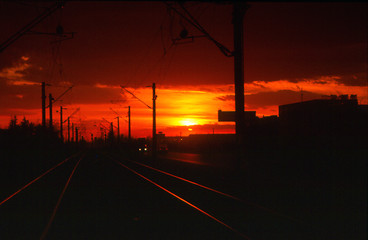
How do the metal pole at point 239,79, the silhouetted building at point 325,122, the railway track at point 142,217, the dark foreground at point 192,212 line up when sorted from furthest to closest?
the silhouetted building at point 325,122, the metal pole at point 239,79, the dark foreground at point 192,212, the railway track at point 142,217

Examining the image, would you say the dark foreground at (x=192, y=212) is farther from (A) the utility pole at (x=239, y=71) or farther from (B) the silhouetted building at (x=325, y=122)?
(B) the silhouetted building at (x=325, y=122)

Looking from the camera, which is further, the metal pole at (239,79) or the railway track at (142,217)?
the metal pole at (239,79)

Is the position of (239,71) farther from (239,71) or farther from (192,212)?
(192,212)

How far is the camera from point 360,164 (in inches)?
1094

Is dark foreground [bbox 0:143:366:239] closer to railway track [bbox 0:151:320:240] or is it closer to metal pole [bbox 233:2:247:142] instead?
railway track [bbox 0:151:320:240]

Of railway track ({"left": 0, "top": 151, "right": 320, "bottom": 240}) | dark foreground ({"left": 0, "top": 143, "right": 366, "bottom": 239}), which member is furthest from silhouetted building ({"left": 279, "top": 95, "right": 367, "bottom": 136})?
railway track ({"left": 0, "top": 151, "right": 320, "bottom": 240})

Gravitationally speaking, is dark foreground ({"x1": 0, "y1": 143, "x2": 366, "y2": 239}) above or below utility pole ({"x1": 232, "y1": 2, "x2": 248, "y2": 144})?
below

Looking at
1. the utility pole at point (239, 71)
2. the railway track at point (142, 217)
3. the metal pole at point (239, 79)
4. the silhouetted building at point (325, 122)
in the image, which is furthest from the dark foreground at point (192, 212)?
the silhouetted building at point (325, 122)

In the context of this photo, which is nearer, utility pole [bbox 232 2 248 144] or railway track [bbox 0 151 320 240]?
railway track [bbox 0 151 320 240]

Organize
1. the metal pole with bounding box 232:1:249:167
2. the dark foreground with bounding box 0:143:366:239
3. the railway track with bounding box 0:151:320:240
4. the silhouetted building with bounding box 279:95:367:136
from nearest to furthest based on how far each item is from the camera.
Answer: the railway track with bounding box 0:151:320:240 → the dark foreground with bounding box 0:143:366:239 → the metal pole with bounding box 232:1:249:167 → the silhouetted building with bounding box 279:95:367:136

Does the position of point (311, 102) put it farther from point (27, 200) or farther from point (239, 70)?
point (27, 200)

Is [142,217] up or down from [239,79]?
down

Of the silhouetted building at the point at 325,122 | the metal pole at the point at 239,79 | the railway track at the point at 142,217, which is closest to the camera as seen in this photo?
the railway track at the point at 142,217

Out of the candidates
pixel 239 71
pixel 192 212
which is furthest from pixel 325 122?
pixel 192 212
